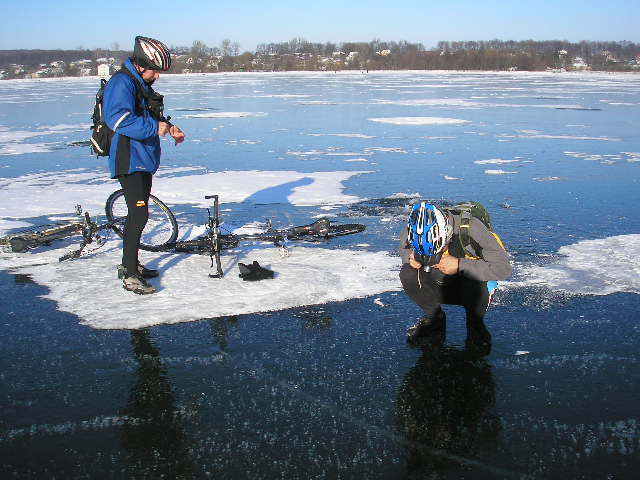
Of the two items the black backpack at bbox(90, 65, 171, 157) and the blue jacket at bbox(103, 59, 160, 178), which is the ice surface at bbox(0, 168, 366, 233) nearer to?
the black backpack at bbox(90, 65, 171, 157)

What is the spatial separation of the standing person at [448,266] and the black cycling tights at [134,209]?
2479 mm

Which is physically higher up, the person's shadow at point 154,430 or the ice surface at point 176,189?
the ice surface at point 176,189

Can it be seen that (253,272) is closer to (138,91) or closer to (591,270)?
(138,91)

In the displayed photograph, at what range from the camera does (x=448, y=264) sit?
401 cm

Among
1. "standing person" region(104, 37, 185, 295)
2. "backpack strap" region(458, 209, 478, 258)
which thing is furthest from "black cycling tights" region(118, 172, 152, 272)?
"backpack strap" region(458, 209, 478, 258)

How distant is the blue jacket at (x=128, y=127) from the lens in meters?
4.91

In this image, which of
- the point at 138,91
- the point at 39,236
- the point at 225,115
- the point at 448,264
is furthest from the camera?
the point at 225,115

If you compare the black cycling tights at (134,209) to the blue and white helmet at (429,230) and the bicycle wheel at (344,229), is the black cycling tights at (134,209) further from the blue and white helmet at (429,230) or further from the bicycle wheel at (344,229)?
the blue and white helmet at (429,230)

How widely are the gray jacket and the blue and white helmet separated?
0.19m

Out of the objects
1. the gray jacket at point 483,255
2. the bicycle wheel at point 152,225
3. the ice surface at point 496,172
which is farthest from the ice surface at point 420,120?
the gray jacket at point 483,255

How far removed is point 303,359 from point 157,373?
1010 millimetres

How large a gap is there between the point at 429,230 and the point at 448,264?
1.43 ft

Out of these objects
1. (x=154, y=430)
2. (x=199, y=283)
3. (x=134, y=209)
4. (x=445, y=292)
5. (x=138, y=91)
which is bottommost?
(x=154, y=430)

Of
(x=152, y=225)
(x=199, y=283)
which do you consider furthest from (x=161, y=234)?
(x=199, y=283)
